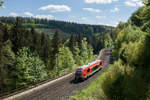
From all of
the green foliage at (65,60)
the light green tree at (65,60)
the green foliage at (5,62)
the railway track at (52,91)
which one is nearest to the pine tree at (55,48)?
the light green tree at (65,60)

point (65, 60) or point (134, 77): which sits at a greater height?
point (134, 77)

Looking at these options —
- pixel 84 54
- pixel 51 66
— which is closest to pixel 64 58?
pixel 51 66

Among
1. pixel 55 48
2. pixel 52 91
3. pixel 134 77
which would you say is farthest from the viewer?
pixel 55 48

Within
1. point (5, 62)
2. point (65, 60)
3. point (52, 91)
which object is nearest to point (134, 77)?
point (52, 91)

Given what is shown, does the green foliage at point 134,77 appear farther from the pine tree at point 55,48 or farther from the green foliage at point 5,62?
the pine tree at point 55,48

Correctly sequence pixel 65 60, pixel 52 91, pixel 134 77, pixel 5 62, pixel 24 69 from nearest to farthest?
pixel 134 77, pixel 52 91, pixel 5 62, pixel 24 69, pixel 65 60

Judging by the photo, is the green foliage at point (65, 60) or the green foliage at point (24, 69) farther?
the green foliage at point (65, 60)

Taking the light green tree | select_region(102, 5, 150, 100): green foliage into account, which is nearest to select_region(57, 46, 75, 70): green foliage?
the light green tree

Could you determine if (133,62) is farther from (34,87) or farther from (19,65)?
(19,65)

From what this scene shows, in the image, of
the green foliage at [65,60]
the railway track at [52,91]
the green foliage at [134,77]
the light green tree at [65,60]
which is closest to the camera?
the green foliage at [134,77]

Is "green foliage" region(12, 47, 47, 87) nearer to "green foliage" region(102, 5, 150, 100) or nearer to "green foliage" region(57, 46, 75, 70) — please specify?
"green foliage" region(102, 5, 150, 100)

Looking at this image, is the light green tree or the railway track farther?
the light green tree

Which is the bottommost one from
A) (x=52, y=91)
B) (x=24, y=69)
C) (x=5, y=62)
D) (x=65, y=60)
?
(x=65, y=60)

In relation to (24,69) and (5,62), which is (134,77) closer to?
(5,62)
